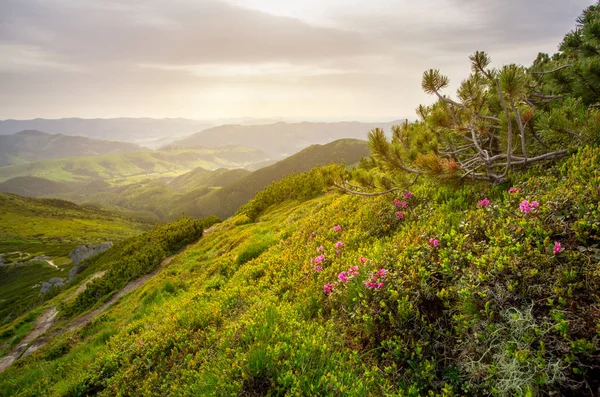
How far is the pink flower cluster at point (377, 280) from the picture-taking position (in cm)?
460

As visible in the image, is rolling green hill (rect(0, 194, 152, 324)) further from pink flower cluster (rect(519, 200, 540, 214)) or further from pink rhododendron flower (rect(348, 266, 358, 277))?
pink flower cluster (rect(519, 200, 540, 214))

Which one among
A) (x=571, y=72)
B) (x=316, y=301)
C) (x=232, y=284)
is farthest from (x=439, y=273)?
(x=571, y=72)

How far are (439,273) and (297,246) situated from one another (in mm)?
4922

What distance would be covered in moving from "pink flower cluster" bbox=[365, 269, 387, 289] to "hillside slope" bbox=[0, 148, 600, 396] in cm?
2

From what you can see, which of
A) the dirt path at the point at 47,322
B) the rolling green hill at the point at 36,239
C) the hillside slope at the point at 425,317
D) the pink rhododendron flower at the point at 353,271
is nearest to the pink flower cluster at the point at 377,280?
the hillside slope at the point at 425,317

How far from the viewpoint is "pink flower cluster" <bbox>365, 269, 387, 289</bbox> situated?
4598mm

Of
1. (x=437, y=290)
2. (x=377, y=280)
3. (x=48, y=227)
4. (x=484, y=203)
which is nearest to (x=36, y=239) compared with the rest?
(x=48, y=227)

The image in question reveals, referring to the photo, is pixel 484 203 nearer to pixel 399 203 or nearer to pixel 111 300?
pixel 399 203

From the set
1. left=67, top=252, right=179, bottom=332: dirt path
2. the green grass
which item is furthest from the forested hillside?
the green grass

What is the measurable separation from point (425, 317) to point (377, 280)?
88 cm

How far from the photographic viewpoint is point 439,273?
14.4ft

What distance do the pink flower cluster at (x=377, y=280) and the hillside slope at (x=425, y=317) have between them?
17mm

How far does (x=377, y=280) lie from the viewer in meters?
4.67

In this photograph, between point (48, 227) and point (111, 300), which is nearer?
point (111, 300)
